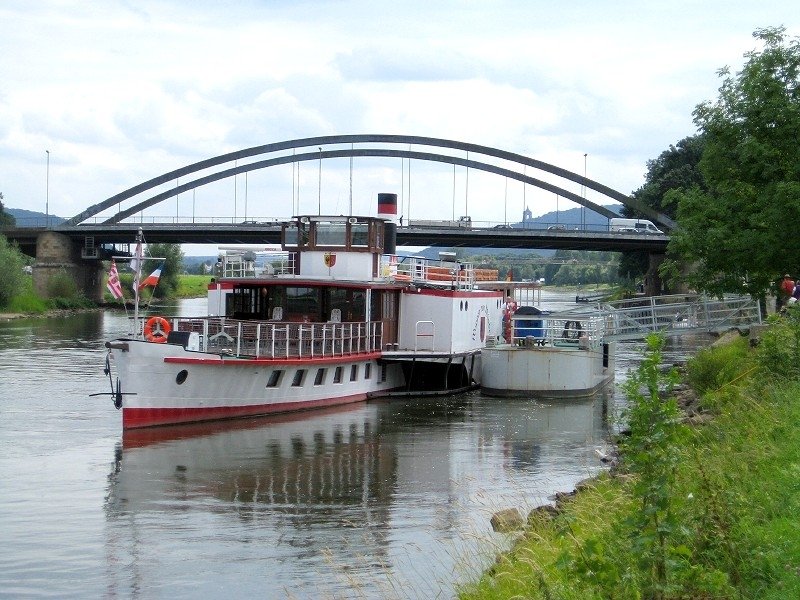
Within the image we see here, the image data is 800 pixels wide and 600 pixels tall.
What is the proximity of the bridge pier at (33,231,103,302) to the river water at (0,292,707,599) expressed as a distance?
5812cm

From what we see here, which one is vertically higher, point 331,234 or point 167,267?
point 167,267

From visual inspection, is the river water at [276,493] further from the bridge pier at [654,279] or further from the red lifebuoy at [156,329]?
the bridge pier at [654,279]

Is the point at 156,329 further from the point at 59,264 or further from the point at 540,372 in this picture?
the point at 59,264

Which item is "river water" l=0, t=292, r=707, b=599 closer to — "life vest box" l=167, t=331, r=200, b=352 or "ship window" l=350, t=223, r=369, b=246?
"life vest box" l=167, t=331, r=200, b=352

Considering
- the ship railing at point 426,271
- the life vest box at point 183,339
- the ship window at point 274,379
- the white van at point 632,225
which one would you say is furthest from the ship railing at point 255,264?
the white van at point 632,225

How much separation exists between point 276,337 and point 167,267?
8524 cm

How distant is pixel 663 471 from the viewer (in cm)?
902

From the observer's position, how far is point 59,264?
88938 mm

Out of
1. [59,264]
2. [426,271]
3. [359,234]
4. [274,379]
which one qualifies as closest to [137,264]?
[274,379]

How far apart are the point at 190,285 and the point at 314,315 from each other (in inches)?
4135

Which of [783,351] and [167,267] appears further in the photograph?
[167,267]

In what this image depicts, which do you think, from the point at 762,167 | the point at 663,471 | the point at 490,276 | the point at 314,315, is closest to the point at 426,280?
the point at 314,315

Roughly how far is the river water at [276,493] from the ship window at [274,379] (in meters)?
1.02

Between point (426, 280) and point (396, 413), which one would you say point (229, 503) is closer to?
point (396, 413)
